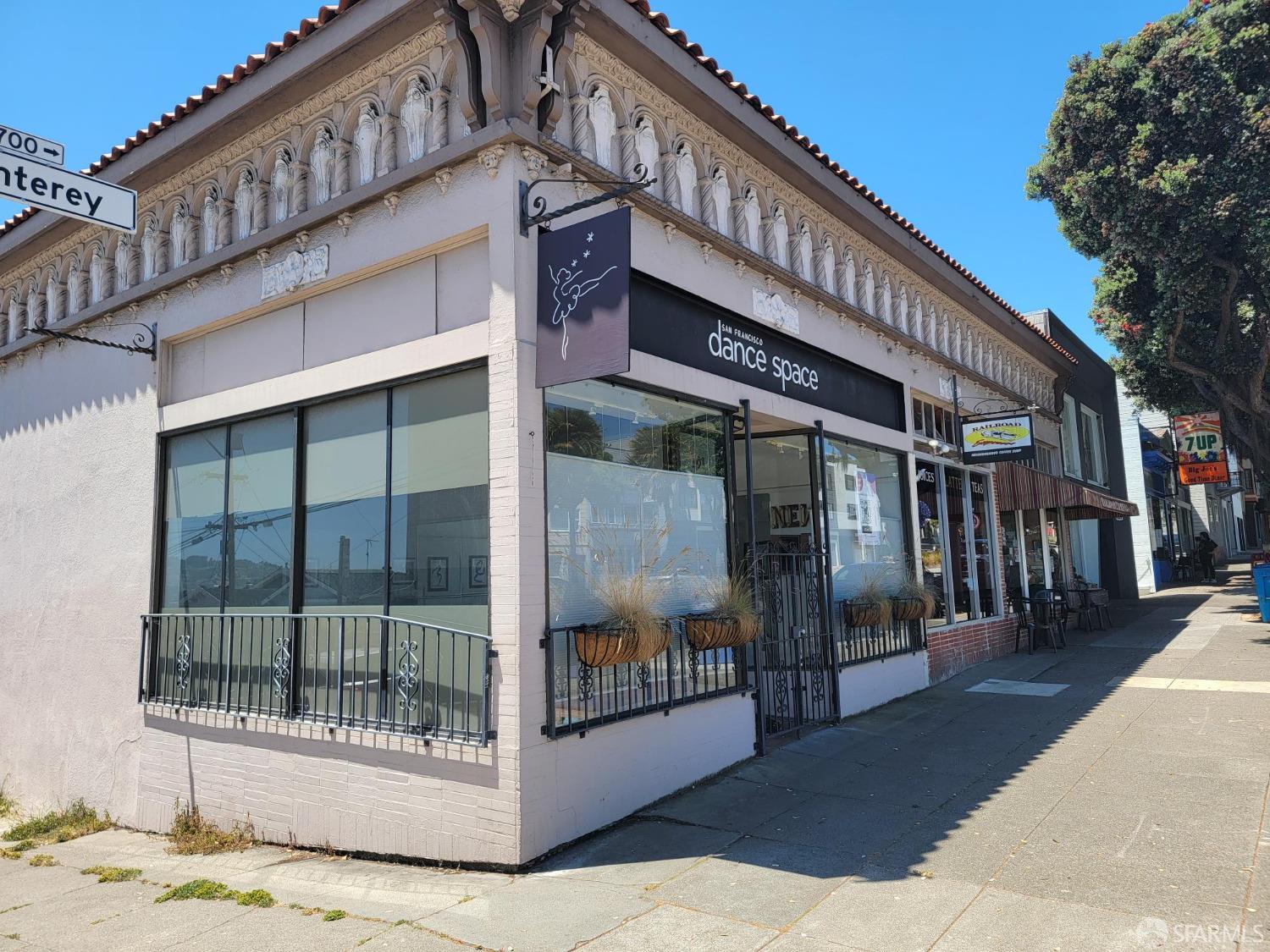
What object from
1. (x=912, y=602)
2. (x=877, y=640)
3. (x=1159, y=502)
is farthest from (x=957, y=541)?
(x=1159, y=502)

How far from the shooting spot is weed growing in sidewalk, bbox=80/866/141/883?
6523mm

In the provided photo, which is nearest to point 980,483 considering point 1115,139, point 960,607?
point 960,607

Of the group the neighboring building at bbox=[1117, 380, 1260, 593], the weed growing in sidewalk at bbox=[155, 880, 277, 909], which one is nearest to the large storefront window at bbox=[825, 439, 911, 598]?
the weed growing in sidewalk at bbox=[155, 880, 277, 909]

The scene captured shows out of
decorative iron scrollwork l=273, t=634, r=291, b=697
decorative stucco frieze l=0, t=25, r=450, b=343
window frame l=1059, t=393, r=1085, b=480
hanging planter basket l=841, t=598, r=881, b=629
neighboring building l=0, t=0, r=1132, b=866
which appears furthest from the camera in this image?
window frame l=1059, t=393, r=1085, b=480

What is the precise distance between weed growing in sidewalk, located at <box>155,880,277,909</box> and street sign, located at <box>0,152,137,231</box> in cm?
447

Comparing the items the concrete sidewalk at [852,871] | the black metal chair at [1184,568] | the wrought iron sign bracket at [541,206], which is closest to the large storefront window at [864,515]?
the concrete sidewalk at [852,871]

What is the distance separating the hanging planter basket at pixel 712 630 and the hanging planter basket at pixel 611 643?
2.83ft

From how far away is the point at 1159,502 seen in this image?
32406 millimetres

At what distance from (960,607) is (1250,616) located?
847cm

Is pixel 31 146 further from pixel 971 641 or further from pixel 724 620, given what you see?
pixel 971 641

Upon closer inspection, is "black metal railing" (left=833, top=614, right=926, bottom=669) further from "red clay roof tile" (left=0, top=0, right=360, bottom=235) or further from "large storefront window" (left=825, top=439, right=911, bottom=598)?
"red clay roof tile" (left=0, top=0, right=360, bottom=235)

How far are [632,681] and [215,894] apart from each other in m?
3.13

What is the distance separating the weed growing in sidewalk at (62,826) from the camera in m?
8.62

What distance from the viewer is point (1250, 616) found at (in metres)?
17.0
